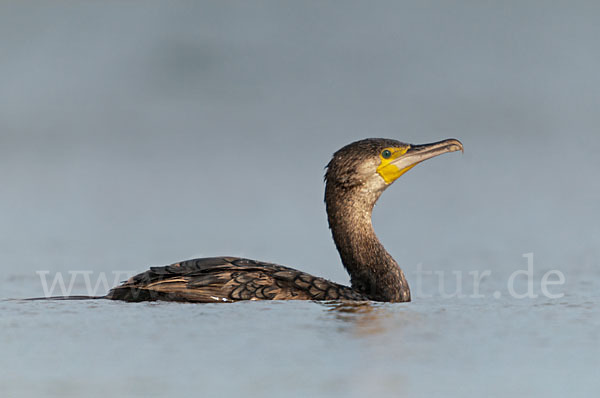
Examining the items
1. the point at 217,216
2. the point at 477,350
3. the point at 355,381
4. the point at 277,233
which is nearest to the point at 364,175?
the point at 477,350

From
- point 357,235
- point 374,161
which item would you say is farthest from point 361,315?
point 374,161

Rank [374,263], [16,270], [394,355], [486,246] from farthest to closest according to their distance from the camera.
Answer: [486,246] → [16,270] → [374,263] → [394,355]

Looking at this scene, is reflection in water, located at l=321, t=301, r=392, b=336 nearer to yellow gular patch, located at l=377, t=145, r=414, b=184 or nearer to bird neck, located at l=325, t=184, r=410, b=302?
bird neck, located at l=325, t=184, r=410, b=302

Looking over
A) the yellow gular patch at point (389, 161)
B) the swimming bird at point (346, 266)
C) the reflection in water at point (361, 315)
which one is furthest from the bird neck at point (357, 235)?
the reflection in water at point (361, 315)

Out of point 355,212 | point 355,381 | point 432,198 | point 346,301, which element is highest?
point 432,198

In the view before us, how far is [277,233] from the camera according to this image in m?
11.4

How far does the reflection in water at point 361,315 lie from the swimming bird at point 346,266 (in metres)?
0.15

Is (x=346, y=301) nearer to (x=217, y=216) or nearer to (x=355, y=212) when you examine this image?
(x=355, y=212)

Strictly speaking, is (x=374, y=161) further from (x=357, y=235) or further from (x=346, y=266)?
(x=346, y=266)

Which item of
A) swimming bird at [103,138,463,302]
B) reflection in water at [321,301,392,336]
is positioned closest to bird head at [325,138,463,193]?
swimming bird at [103,138,463,302]

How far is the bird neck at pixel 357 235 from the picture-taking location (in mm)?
7531

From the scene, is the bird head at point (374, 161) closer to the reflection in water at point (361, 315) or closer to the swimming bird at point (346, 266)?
the swimming bird at point (346, 266)

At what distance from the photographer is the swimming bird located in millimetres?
6969

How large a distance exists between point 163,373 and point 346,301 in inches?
91.9
